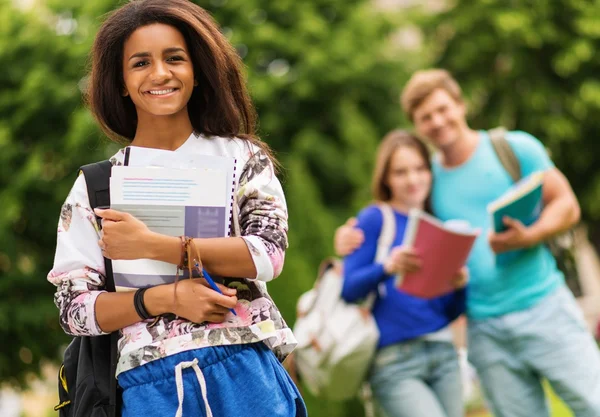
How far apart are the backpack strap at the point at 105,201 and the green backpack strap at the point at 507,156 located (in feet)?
7.55

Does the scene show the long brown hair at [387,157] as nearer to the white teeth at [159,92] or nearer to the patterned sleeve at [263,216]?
the patterned sleeve at [263,216]

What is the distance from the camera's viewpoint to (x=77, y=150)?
13844mm

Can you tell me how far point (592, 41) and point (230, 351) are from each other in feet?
44.0

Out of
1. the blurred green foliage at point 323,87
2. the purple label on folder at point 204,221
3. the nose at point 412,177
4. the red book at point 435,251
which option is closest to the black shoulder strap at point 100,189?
the purple label on folder at point 204,221

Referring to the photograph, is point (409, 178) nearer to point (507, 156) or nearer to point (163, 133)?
point (507, 156)

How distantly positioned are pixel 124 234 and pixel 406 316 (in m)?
2.29

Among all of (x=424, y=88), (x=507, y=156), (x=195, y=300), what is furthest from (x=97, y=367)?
(x=424, y=88)

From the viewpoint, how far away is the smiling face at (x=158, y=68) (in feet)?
7.54

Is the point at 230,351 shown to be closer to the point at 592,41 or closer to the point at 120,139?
the point at 120,139

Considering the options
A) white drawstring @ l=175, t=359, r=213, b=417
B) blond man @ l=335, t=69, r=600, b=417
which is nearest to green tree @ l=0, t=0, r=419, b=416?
blond man @ l=335, t=69, r=600, b=417

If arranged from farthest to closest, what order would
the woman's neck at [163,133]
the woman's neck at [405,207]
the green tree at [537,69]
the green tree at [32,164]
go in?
the green tree at [537,69]
the green tree at [32,164]
the woman's neck at [405,207]
the woman's neck at [163,133]

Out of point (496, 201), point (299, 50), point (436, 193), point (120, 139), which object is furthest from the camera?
point (299, 50)

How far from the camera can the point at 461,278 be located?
412cm

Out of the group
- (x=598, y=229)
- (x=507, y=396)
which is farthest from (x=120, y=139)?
(x=598, y=229)
